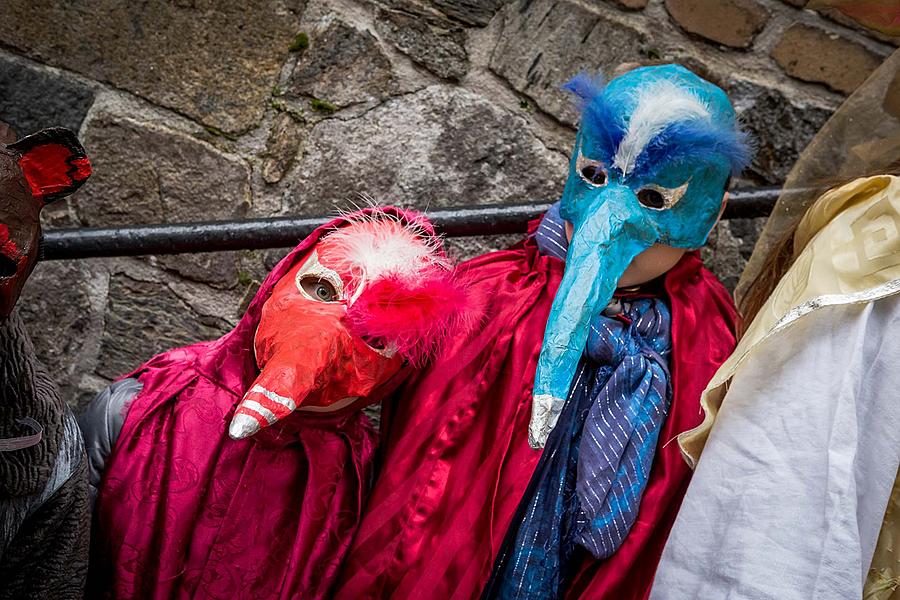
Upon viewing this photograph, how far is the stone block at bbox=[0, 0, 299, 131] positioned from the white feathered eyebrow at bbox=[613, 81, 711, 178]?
23.3 inches

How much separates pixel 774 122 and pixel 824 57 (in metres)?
0.12

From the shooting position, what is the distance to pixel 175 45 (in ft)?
4.57

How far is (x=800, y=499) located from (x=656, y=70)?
0.54 meters

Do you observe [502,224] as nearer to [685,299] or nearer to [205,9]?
[685,299]

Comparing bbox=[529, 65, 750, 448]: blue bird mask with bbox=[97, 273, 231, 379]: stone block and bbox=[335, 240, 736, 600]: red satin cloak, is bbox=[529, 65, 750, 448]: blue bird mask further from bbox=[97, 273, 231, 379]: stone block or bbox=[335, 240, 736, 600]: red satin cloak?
bbox=[97, 273, 231, 379]: stone block

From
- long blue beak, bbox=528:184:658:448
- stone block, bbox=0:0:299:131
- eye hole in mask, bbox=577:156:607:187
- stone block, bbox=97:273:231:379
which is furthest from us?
stone block, bbox=97:273:231:379

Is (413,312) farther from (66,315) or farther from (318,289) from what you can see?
(66,315)

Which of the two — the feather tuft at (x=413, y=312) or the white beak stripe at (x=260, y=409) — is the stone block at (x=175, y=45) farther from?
the white beak stripe at (x=260, y=409)

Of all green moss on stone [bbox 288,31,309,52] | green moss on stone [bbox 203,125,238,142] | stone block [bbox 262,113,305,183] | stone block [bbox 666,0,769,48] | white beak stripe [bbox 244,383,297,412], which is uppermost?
stone block [bbox 666,0,769,48]

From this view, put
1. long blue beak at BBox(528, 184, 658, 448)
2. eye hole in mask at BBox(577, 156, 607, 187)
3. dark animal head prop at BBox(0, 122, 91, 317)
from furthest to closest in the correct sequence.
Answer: eye hole in mask at BBox(577, 156, 607, 187) → long blue beak at BBox(528, 184, 658, 448) → dark animal head prop at BBox(0, 122, 91, 317)

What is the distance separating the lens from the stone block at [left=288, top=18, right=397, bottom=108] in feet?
4.64

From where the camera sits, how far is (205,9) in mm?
1387

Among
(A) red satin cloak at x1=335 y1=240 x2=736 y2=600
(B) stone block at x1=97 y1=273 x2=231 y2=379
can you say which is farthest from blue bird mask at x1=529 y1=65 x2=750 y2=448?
(B) stone block at x1=97 y1=273 x2=231 y2=379

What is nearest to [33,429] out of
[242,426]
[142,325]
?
[242,426]
